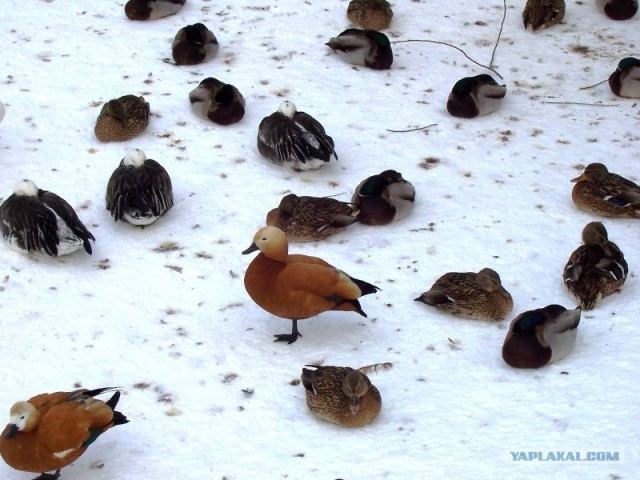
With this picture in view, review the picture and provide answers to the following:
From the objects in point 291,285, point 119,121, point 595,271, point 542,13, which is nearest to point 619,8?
point 542,13

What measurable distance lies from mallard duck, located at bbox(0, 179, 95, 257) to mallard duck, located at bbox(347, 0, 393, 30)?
3.85m

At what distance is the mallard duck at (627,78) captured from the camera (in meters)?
7.46

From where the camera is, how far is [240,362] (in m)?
4.82

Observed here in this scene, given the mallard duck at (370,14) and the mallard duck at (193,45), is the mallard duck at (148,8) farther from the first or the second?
the mallard duck at (370,14)

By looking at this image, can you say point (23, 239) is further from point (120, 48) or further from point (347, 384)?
point (120, 48)

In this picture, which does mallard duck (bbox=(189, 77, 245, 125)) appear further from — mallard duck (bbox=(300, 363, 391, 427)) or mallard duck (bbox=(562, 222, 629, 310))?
Answer: mallard duck (bbox=(300, 363, 391, 427))

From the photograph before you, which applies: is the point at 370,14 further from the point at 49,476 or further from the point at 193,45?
the point at 49,476

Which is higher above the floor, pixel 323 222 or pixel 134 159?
pixel 134 159

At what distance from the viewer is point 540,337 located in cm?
466

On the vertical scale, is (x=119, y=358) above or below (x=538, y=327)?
below

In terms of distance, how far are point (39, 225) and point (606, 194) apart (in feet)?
12.0

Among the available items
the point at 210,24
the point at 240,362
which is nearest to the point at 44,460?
the point at 240,362

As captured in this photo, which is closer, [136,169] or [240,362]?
[240,362]

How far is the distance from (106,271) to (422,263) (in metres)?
1.96
